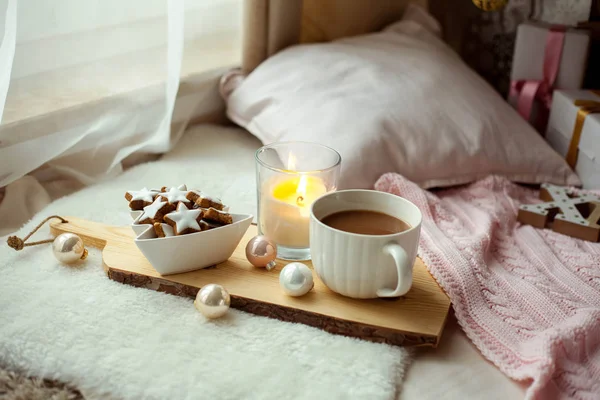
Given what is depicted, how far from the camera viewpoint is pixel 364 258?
631mm

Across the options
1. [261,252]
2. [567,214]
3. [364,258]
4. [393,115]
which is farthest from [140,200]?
[567,214]

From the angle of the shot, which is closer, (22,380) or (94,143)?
(22,380)

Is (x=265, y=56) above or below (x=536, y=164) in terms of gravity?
above

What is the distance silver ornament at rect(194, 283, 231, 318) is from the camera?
2.09ft

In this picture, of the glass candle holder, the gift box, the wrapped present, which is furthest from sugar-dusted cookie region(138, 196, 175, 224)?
the wrapped present

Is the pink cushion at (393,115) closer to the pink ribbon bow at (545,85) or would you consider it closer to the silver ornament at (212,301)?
the pink ribbon bow at (545,85)

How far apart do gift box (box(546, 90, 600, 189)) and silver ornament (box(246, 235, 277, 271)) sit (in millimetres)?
568

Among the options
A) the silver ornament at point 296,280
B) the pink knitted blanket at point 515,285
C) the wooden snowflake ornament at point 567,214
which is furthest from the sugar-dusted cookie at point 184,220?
the wooden snowflake ornament at point 567,214

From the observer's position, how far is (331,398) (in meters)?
0.56

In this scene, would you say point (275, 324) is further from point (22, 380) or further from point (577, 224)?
point (577, 224)

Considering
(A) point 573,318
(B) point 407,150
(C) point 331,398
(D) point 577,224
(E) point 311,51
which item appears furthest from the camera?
(E) point 311,51

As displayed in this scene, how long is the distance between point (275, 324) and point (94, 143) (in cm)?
47

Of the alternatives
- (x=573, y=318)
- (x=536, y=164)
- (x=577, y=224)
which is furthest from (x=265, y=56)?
(x=573, y=318)

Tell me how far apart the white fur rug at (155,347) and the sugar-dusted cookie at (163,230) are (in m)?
0.07
